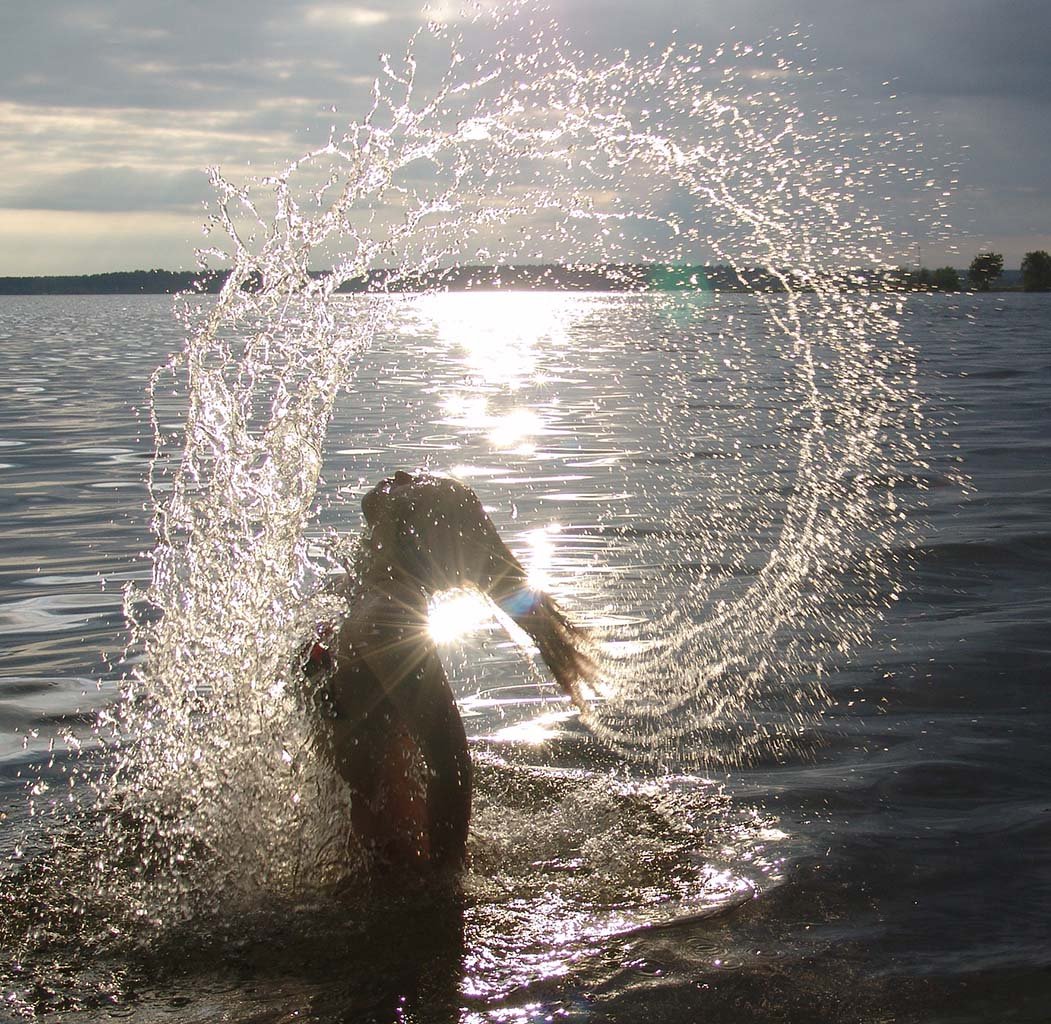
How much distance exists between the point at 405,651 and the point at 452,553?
41 centimetres

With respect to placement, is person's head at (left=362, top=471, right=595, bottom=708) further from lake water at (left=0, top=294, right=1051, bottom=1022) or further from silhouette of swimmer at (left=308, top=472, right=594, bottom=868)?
lake water at (left=0, top=294, right=1051, bottom=1022)

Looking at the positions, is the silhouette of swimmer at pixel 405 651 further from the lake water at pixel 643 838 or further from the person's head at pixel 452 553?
the lake water at pixel 643 838

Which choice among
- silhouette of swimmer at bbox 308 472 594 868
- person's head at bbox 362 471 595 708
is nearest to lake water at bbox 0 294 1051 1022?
silhouette of swimmer at bbox 308 472 594 868

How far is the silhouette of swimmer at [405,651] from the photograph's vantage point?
4672 millimetres

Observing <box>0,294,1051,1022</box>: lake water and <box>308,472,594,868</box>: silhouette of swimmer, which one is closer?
<box>0,294,1051,1022</box>: lake water

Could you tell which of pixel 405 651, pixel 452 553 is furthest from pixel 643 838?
pixel 452 553

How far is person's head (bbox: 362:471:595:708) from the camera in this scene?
471 centimetres

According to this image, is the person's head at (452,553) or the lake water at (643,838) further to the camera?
the person's head at (452,553)

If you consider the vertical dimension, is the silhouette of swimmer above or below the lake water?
above

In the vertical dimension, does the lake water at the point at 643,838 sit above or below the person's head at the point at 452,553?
below

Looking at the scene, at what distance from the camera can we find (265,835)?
5055 millimetres

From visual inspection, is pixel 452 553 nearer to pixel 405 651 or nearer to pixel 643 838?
pixel 405 651

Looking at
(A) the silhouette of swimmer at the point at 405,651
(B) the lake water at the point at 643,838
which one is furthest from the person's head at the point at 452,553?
(B) the lake water at the point at 643,838

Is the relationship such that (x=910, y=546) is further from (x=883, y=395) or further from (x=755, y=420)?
(x=883, y=395)
